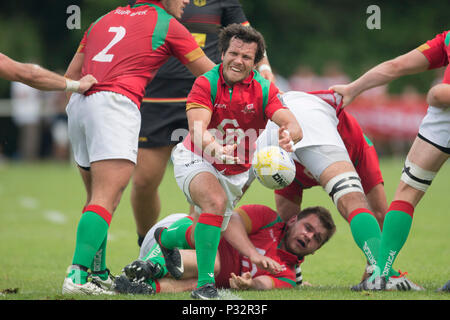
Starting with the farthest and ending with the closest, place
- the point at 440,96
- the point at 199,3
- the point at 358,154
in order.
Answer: the point at 199,3 → the point at 358,154 → the point at 440,96

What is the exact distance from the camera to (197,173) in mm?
4598

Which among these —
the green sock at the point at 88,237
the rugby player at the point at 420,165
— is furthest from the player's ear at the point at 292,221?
the green sock at the point at 88,237

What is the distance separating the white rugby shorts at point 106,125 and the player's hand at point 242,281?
3.32 ft

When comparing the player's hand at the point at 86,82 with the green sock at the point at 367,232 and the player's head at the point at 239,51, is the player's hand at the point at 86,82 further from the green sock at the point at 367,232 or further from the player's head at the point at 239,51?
the green sock at the point at 367,232

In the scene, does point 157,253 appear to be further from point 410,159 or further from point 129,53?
point 410,159

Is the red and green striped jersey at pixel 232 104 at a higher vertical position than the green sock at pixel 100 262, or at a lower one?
higher

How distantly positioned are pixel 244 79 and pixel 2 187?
10.0 m

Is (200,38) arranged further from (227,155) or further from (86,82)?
(227,155)

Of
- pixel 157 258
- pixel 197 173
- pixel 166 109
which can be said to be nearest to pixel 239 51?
pixel 197 173

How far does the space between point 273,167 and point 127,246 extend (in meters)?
3.51

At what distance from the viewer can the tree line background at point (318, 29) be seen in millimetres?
24984

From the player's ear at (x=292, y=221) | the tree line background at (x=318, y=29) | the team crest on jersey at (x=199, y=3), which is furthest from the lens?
the tree line background at (x=318, y=29)

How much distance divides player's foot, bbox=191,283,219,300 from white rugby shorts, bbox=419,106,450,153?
1.66m

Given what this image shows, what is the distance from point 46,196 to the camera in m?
12.2
